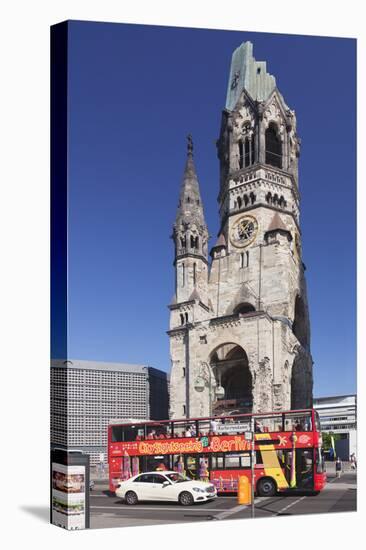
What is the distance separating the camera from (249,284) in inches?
1298

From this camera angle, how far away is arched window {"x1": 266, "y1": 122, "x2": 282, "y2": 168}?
110 ft

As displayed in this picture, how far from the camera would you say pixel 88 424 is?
2586cm

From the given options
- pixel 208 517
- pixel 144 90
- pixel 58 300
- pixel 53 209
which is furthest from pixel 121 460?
pixel 144 90

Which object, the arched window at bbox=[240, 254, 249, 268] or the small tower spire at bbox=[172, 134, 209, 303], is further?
the arched window at bbox=[240, 254, 249, 268]

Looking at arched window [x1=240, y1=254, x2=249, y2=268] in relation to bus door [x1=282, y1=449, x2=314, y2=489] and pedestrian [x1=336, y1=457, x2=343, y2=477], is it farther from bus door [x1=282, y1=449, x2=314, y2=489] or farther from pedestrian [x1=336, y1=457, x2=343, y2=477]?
bus door [x1=282, y1=449, x2=314, y2=489]

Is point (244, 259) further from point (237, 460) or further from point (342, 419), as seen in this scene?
point (237, 460)

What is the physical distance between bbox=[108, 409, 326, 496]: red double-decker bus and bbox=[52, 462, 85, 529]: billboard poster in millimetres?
4677

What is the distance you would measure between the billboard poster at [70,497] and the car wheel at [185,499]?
413 centimetres

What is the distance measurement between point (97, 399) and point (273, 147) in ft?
41.6

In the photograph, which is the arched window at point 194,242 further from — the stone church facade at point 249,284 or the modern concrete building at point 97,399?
the modern concrete building at point 97,399

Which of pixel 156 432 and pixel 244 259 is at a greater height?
pixel 244 259

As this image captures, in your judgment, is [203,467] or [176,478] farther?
[203,467]

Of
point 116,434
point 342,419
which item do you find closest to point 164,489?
point 116,434

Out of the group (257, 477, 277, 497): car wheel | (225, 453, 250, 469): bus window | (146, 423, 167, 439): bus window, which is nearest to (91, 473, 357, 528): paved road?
(257, 477, 277, 497): car wheel
